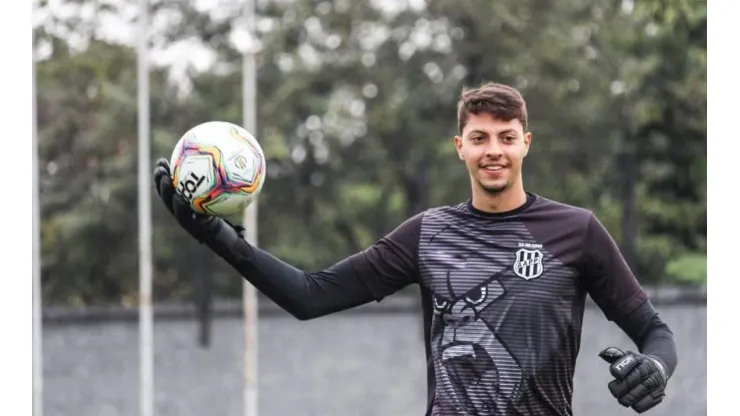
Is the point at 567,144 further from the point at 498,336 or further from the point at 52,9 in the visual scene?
the point at 498,336

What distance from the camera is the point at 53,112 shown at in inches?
511

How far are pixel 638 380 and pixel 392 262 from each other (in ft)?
2.59

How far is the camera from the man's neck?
2.94 metres

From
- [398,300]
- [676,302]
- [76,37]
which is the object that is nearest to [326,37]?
[76,37]

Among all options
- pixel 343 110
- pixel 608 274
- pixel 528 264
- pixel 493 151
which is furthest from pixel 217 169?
pixel 343 110

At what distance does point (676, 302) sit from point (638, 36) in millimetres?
3871

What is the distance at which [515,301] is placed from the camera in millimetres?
2855

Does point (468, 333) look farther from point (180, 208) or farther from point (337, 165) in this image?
point (337, 165)

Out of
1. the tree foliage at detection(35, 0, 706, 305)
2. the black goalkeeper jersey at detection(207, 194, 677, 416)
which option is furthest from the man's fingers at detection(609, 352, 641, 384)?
Result: the tree foliage at detection(35, 0, 706, 305)

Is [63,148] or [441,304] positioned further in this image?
[63,148]

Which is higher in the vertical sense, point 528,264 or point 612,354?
point 528,264

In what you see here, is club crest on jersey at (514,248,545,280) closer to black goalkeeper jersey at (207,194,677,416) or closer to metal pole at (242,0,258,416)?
black goalkeeper jersey at (207,194,677,416)

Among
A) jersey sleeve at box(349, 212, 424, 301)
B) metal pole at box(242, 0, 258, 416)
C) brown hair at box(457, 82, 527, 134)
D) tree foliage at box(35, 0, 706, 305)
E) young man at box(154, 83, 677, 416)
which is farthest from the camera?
tree foliage at box(35, 0, 706, 305)

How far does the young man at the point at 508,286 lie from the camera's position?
9.27 feet
